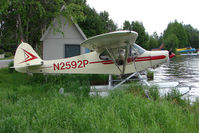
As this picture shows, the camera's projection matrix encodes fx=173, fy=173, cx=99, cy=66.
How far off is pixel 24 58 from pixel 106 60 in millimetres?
3613

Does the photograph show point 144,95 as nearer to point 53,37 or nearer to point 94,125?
point 94,125

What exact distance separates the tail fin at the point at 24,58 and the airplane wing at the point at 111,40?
2.66 metres

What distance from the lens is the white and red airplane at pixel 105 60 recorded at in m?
6.93

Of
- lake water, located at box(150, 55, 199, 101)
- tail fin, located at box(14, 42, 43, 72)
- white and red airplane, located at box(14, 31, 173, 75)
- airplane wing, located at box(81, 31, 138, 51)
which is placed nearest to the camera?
airplane wing, located at box(81, 31, 138, 51)

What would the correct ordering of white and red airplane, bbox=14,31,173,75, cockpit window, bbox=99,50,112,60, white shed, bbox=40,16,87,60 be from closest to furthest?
white and red airplane, bbox=14,31,173,75
cockpit window, bbox=99,50,112,60
white shed, bbox=40,16,87,60

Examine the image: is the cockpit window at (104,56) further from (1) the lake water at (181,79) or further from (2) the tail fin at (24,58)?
(2) the tail fin at (24,58)

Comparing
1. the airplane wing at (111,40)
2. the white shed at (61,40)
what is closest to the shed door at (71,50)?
the white shed at (61,40)

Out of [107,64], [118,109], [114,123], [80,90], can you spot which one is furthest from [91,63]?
[114,123]

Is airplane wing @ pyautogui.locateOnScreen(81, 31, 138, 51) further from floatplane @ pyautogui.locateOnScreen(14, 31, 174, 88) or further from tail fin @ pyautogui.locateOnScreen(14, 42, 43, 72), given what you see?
tail fin @ pyautogui.locateOnScreen(14, 42, 43, 72)

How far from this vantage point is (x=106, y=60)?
7344 mm

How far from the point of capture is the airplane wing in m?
5.59

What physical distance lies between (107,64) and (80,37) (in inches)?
191

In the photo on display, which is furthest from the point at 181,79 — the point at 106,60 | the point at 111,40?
the point at 111,40

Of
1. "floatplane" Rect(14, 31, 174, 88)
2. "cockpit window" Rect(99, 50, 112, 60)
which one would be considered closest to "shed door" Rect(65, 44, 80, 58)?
"floatplane" Rect(14, 31, 174, 88)
